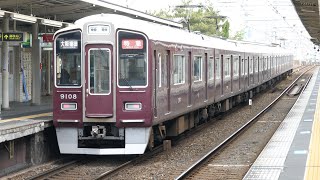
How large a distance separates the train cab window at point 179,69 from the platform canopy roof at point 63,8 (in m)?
2.68

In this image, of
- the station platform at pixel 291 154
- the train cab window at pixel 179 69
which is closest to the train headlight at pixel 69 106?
the train cab window at pixel 179 69

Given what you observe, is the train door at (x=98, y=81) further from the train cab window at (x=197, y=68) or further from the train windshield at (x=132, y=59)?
A: the train cab window at (x=197, y=68)

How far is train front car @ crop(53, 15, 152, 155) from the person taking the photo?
10.5 m

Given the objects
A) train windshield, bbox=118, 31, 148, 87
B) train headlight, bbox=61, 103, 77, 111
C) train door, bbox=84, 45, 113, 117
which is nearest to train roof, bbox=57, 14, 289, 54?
train windshield, bbox=118, 31, 148, 87

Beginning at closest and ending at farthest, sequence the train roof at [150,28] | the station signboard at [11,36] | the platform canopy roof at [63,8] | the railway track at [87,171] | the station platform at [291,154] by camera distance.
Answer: the station platform at [291,154], the railway track at [87,171], the train roof at [150,28], the station signboard at [11,36], the platform canopy roof at [63,8]

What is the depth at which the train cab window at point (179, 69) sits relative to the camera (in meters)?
12.6

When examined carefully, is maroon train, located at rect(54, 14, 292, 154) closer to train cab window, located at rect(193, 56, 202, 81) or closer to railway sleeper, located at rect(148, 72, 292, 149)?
railway sleeper, located at rect(148, 72, 292, 149)

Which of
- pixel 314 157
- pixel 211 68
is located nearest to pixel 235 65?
pixel 211 68

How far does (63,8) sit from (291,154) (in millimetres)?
7720

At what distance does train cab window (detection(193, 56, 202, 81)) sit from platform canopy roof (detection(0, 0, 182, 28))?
2.68 meters

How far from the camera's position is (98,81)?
415 inches

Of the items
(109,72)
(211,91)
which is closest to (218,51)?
(211,91)

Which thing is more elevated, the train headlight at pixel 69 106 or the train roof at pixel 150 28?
the train roof at pixel 150 28

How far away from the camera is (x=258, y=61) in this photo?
1147 inches
